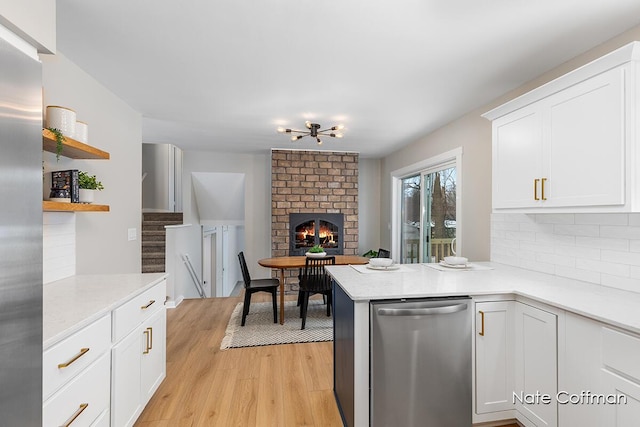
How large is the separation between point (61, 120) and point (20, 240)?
1258 millimetres

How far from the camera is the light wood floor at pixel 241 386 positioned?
6.43 ft

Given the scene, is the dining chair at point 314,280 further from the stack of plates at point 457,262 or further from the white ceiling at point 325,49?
the white ceiling at point 325,49

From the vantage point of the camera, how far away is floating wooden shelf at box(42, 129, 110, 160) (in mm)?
1566

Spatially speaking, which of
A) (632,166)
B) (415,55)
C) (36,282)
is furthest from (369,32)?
(36,282)

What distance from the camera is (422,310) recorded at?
163 cm

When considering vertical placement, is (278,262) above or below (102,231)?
below

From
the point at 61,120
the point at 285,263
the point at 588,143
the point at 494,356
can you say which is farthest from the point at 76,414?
the point at 588,143

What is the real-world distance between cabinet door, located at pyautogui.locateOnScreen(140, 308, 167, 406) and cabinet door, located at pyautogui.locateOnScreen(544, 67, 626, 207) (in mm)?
2713

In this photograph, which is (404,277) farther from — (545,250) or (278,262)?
(278,262)

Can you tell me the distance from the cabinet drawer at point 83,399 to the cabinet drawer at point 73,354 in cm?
4

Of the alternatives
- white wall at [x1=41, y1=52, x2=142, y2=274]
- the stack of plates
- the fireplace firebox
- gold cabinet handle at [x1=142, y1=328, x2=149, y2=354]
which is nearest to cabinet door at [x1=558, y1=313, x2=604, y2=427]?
Answer: the stack of plates

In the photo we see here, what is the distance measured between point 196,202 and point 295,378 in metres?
4.26

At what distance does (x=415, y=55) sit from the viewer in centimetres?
205

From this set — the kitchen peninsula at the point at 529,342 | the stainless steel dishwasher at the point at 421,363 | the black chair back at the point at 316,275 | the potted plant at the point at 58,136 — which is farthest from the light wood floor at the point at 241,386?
the potted plant at the point at 58,136
